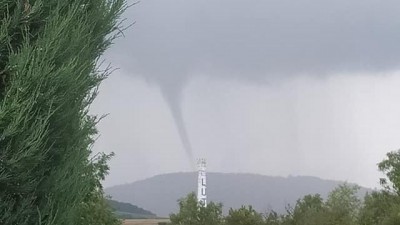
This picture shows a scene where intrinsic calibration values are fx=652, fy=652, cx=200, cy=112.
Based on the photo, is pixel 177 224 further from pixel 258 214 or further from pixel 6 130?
pixel 6 130

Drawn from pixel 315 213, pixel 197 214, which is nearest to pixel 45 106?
pixel 315 213

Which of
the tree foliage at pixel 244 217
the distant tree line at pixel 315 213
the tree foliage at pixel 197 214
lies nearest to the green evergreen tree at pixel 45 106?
the distant tree line at pixel 315 213

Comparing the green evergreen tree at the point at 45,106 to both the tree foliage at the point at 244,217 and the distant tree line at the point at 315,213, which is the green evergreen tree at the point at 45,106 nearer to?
the distant tree line at the point at 315,213

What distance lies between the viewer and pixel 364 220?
35625 millimetres

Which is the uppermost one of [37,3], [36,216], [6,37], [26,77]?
[37,3]

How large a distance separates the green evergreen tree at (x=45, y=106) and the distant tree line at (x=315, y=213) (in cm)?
2720

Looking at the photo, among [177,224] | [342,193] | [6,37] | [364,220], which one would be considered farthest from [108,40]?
[342,193]

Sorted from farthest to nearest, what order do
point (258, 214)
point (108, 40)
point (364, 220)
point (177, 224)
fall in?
1. point (177, 224)
2. point (258, 214)
3. point (364, 220)
4. point (108, 40)

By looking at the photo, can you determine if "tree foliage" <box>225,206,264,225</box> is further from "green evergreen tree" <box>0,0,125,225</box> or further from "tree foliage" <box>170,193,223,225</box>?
"green evergreen tree" <box>0,0,125,225</box>

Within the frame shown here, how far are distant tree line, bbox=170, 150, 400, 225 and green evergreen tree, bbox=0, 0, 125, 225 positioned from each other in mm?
27202

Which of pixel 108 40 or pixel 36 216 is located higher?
pixel 108 40

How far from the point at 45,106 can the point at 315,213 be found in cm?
3172

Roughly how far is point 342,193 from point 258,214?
81.6 ft

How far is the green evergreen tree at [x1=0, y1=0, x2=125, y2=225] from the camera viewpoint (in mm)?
5535
